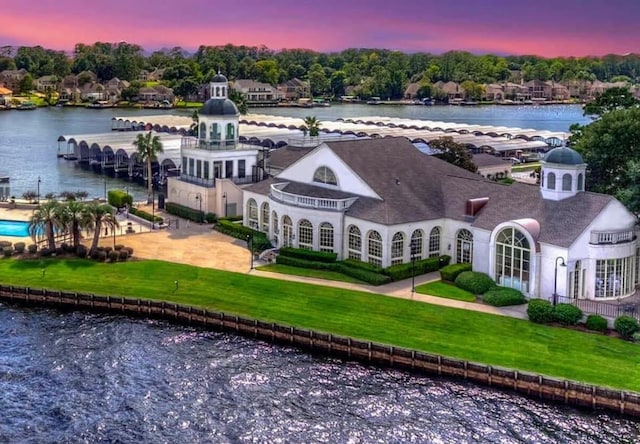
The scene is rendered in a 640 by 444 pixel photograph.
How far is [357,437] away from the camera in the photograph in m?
43.2

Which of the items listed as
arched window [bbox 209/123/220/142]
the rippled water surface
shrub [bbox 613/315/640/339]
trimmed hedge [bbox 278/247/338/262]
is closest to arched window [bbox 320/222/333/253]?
trimmed hedge [bbox 278/247/338/262]

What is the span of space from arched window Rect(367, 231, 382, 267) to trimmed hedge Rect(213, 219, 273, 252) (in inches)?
450

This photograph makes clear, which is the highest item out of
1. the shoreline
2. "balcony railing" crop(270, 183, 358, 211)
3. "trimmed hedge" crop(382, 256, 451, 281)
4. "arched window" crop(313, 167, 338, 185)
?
"arched window" crop(313, 167, 338, 185)

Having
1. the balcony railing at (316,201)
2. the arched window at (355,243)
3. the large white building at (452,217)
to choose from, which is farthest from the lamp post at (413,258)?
the balcony railing at (316,201)

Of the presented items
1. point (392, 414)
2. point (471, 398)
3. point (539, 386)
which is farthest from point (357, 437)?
point (539, 386)

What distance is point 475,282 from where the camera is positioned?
209ft

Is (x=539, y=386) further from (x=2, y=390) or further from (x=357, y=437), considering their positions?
(x=2, y=390)

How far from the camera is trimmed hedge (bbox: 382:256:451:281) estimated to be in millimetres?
66938

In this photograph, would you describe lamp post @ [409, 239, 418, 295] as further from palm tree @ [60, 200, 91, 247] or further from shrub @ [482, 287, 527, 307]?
palm tree @ [60, 200, 91, 247]

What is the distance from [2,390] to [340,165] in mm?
36594

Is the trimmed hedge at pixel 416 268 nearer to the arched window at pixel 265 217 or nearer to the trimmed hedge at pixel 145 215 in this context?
the arched window at pixel 265 217

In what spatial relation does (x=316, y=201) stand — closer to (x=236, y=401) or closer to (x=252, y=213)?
(x=252, y=213)

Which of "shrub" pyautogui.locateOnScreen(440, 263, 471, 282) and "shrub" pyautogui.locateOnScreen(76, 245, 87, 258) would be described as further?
"shrub" pyautogui.locateOnScreen(76, 245, 87, 258)

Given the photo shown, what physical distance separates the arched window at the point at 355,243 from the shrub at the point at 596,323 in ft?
71.3
